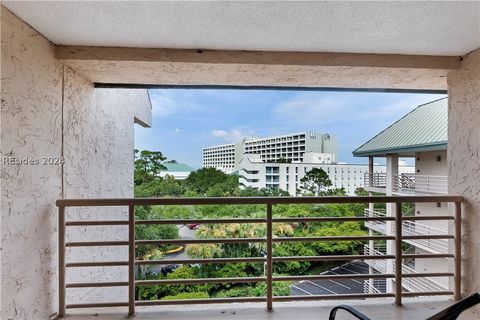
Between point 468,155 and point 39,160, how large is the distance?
3.35m

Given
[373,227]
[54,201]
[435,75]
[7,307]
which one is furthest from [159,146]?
[373,227]

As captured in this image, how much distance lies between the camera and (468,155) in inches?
80.3

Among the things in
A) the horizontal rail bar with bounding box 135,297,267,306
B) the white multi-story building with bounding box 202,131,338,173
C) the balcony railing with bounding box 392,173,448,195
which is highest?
the white multi-story building with bounding box 202,131,338,173

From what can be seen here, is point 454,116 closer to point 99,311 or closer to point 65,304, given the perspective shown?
point 99,311

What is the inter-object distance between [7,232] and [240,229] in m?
4.24

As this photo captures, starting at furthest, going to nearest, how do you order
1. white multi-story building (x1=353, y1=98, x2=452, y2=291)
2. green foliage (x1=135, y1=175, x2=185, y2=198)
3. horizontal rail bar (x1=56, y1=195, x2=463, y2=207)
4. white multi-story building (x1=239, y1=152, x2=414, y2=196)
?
white multi-story building (x1=353, y1=98, x2=452, y2=291) < white multi-story building (x1=239, y1=152, x2=414, y2=196) < green foliage (x1=135, y1=175, x2=185, y2=198) < horizontal rail bar (x1=56, y1=195, x2=463, y2=207)

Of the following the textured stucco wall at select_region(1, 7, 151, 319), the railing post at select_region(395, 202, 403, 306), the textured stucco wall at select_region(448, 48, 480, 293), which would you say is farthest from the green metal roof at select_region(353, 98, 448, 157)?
the textured stucco wall at select_region(1, 7, 151, 319)

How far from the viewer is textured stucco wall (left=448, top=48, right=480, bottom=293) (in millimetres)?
1980

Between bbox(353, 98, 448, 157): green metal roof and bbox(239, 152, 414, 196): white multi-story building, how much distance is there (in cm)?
140

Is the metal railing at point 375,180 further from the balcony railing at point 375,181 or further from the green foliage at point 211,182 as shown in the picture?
the green foliage at point 211,182

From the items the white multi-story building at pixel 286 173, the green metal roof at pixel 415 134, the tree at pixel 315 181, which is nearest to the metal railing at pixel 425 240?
the green metal roof at pixel 415 134

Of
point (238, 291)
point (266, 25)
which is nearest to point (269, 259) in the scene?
point (266, 25)

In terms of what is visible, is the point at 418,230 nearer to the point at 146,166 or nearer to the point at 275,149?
the point at 275,149

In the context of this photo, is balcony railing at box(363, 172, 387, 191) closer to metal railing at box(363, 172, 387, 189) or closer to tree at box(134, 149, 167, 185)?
metal railing at box(363, 172, 387, 189)
